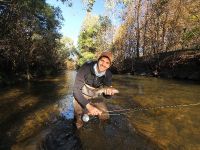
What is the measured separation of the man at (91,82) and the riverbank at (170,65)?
2209 cm

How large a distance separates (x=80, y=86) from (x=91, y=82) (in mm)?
748

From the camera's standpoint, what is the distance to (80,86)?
250 inches

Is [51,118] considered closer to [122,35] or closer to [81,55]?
[122,35]

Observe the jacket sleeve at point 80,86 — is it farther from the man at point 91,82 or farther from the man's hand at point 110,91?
the man's hand at point 110,91

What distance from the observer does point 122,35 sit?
157 ft

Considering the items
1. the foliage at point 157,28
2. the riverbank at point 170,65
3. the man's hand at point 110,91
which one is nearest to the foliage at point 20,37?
the foliage at point 157,28

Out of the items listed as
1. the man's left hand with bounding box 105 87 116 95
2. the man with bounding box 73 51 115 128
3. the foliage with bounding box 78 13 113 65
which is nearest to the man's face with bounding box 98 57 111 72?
the man with bounding box 73 51 115 128

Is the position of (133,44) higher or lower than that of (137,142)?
higher

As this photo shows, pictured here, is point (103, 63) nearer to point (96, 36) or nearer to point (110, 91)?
point (110, 91)

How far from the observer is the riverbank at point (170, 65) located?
97.4 feet

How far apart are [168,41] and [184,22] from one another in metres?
5.09

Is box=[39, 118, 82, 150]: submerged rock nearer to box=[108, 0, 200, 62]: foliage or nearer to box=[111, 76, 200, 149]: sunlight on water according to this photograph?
box=[111, 76, 200, 149]: sunlight on water

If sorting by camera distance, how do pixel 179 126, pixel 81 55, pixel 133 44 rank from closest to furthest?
pixel 179 126 → pixel 133 44 → pixel 81 55

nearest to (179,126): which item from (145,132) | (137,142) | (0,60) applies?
(145,132)
